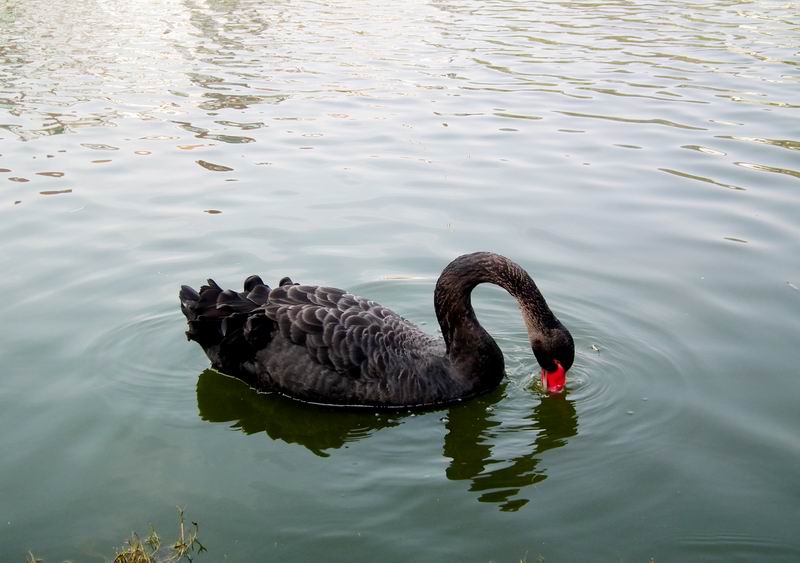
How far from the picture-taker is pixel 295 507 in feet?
16.3

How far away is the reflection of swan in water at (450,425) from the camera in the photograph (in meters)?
5.39

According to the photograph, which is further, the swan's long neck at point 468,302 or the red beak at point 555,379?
the swan's long neck at point 468,302

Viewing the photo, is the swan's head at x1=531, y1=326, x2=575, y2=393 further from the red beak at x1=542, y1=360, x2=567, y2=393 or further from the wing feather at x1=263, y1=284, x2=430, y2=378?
the wing feather at x1=263, y1=284, x2=430, y2=378

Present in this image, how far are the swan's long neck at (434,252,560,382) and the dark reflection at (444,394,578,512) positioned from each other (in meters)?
0.31

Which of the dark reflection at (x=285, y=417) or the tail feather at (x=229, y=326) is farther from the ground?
the tail feather at (x=229, y=326)

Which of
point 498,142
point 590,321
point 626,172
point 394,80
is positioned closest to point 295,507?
point 590,321

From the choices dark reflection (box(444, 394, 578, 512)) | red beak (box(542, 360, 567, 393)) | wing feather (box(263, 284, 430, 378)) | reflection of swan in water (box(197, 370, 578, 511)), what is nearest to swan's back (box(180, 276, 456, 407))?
wing feather (box(263, 284, 430, 378))

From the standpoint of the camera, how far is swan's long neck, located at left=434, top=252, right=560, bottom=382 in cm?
617

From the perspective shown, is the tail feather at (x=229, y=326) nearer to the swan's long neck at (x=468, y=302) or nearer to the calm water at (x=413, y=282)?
the calm water at (x=413, y=282)

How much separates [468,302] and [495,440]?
1.03 metres

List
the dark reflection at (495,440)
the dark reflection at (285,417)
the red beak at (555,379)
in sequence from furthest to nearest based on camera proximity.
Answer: the red beak at (555,379) → the dark reflection at (285,417) → the dark reflection at (495,440)

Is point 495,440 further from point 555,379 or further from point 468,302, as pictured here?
point 468,302

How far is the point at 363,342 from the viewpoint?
20.2ft

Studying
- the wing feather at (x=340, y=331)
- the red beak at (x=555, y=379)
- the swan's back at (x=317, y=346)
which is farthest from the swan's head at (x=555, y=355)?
the wing feather at (x=340, y=331)
